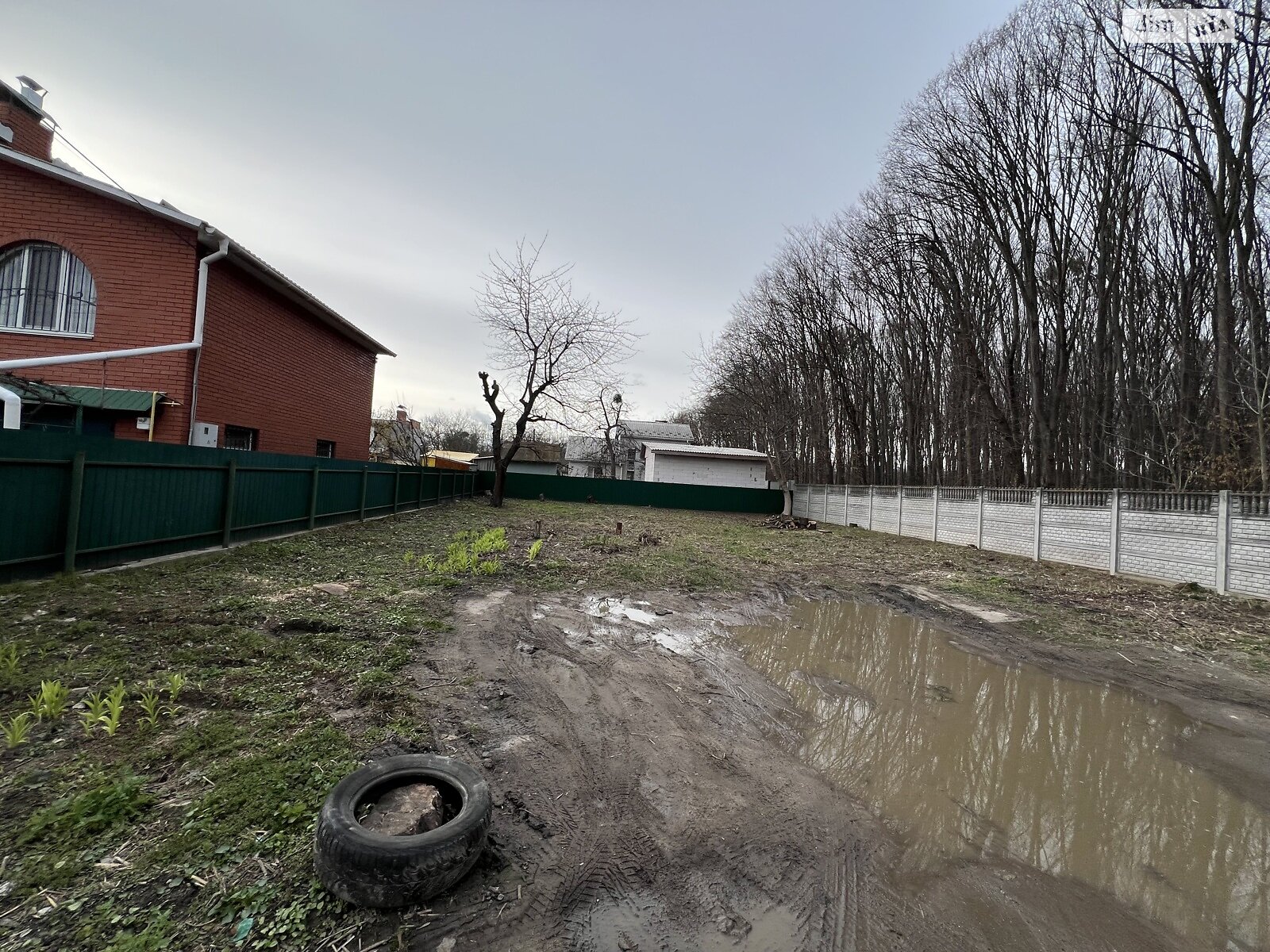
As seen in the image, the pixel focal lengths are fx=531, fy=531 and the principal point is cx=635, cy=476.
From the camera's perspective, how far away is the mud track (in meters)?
1.89

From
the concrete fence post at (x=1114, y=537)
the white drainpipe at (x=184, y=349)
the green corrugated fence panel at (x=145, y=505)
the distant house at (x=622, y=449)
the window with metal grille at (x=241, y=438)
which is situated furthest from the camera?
the distant house at (x=622, y=449)

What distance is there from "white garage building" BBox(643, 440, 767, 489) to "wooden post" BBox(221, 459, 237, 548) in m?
26.2

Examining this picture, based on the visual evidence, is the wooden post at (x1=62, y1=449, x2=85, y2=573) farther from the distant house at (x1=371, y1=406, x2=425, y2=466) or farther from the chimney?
the distant house at (x1=371, y1=406, x2=425, y2=466)

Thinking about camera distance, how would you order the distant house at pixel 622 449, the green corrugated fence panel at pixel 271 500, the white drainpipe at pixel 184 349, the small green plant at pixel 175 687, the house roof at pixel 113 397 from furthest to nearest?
1. the distant house at pixel 622 449
2. the house roof at pixel 113 397
3. the white drainpipe at pixel 184 349
4. the green corrugated fence panel at pixel 271 500
5. the small green plant at pixel 175 687

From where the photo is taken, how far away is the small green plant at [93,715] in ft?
8.94

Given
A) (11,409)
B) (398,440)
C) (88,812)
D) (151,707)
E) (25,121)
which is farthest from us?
(398,440)

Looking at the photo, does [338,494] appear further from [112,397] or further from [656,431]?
[656,431]

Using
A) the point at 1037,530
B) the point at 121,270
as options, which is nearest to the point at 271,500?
the point at 121,270

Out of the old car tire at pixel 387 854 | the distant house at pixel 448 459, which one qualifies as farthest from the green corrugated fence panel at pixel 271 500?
the distant house at pixel 448 459

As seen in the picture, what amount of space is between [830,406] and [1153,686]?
26.6 meters

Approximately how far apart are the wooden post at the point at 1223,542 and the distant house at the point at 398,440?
3807 centimetres

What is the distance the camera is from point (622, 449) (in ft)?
159

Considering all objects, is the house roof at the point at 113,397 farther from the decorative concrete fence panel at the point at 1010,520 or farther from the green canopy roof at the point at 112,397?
the decorative concrete fence panel at the point at 1010,520

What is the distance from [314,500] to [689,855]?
11.0 metres
